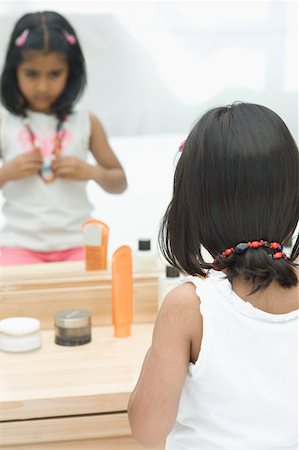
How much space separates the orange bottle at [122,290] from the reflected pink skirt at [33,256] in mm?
136

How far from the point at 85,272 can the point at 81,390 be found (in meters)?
0.37

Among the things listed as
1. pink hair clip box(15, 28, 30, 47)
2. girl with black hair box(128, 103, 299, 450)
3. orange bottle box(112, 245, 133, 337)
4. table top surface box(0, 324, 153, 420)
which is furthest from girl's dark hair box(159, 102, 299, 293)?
pink hair clip box(15, 28, 30, 47)

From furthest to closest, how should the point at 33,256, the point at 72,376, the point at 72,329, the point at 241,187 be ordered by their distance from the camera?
the point at 33,256
the point at 72,329
the point at 72,376
the point at 241,187

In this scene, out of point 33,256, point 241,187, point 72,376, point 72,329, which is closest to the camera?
point 241,187

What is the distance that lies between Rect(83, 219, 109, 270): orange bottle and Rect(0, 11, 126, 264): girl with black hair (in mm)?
16

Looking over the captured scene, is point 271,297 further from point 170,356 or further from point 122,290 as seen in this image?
point 122,290

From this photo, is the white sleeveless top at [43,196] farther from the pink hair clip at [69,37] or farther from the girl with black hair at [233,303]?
the girl with black hair at [233,303]

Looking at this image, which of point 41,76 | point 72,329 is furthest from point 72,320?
point 41,76

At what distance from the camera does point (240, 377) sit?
858 millimetres

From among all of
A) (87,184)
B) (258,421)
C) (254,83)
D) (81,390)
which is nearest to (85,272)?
(87,184)

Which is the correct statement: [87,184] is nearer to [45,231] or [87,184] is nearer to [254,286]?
[45,231]

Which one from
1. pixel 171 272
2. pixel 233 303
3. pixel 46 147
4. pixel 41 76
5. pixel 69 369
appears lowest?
pixel 69 369

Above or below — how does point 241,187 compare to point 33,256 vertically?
above

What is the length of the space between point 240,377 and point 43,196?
0.67 meters
